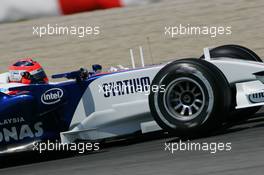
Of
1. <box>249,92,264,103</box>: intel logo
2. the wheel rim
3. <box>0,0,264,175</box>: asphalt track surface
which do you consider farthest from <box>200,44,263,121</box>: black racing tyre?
<box>0,0,264,175</box>: asphalt track surface

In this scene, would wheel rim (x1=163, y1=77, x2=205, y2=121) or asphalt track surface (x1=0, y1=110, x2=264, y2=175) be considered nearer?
asphalt track surface (x1=0, y1=110, x2=264, y2=175)

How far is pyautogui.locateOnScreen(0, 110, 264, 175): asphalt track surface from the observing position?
6090mm

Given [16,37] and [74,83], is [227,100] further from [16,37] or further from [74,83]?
[16,37]

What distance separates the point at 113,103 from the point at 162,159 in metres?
1.17

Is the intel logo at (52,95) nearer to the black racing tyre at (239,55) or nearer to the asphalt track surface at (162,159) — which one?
the asphalt track surface at (162,159)

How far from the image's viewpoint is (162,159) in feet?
22.1

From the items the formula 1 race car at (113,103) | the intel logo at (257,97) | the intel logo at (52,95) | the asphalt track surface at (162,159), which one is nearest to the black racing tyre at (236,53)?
the asphalt track surface at (162,159)

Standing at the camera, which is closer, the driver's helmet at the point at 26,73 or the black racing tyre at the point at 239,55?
the driver's helmet at the point at 26,73

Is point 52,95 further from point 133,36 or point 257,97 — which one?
point 133,36

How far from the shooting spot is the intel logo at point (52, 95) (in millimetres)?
7734

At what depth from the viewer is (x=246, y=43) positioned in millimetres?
12172

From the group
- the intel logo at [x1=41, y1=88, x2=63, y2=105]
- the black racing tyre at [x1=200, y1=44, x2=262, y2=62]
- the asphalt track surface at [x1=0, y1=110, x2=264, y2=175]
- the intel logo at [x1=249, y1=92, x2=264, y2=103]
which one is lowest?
the asphalt track surface at [x1=0, y1=110, x2=264, y2=175]

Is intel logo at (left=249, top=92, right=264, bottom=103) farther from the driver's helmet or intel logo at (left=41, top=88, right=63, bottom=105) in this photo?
the driver's helmet

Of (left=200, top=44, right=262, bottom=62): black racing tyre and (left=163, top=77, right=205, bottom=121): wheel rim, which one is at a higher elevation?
(left=200, top=44, right=262, bottom=62): black racing tyre
